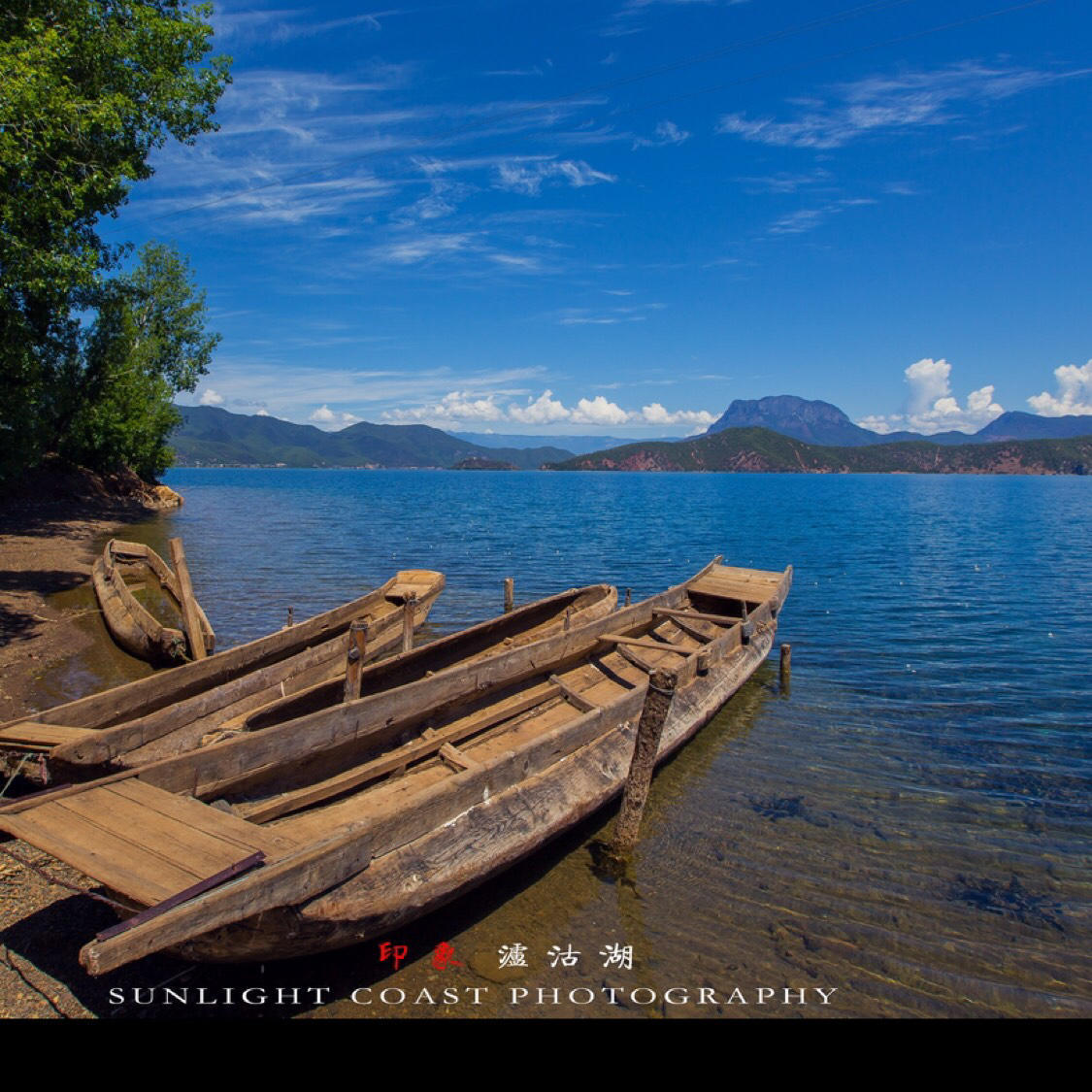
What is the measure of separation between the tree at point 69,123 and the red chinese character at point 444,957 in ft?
46.8

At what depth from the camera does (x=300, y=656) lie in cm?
1163

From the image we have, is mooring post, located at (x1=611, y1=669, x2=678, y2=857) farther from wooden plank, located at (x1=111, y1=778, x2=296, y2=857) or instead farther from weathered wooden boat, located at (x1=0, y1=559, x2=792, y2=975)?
wooden plank, located at (x1=111, y1=778, x2=296, y2=857)

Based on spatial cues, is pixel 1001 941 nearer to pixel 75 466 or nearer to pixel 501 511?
pixel 75 466

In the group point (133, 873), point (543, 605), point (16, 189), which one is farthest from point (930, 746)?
point (16, 189)

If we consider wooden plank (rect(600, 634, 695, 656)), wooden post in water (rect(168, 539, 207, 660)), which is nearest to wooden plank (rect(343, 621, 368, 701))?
wooden plank (rect(600, 634, 695, 656))

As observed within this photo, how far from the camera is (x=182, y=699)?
9.95m

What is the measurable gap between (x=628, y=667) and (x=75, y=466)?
4214 centimetres

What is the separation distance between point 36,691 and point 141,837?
9.03 meters

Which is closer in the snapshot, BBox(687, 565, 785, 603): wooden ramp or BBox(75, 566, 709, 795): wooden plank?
BBox(75, 566, 709, 795): wooden plank

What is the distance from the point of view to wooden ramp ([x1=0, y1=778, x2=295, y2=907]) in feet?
15.3

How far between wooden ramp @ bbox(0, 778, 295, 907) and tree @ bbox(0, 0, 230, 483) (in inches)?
480

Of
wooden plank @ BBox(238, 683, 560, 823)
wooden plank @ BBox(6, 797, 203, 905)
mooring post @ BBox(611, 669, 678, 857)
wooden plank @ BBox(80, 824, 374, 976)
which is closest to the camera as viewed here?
wooden plank @ BBox(80, 824, 374, 976)

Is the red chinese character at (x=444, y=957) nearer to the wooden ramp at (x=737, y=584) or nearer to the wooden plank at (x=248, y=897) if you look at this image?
the wooden plank at (x=248, y=897)

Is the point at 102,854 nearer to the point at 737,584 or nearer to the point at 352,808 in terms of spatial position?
the point at 352,808
